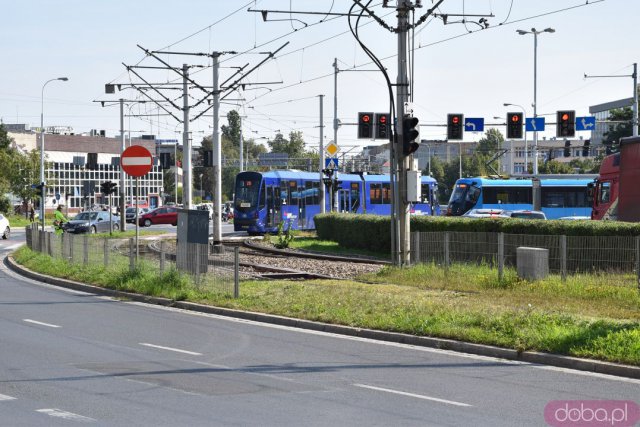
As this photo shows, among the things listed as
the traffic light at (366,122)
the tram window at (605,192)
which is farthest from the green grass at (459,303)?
the tram window at (605,192)

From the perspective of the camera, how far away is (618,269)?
20.3 metres

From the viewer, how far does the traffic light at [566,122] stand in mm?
46375

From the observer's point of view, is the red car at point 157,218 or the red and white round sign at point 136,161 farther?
the red car at point 157,218

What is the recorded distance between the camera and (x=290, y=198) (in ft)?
182

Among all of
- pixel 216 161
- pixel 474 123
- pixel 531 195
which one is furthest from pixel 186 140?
pixel 531 195

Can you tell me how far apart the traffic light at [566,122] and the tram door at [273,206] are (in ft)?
51.0

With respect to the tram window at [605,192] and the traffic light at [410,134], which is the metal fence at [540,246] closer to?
the traffic light at [410,134]

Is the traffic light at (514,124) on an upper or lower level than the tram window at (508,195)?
upper

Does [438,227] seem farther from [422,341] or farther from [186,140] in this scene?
[422,341]

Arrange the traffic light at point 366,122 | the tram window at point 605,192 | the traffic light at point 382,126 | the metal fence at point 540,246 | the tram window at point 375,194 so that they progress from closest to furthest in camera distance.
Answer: the metal fence at point 540,246
the traffic light at point 382,126
the traffic light at point 366,122
the tram window at point 605,192
the tram window at point 375,194

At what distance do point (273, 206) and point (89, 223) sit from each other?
1046 cm

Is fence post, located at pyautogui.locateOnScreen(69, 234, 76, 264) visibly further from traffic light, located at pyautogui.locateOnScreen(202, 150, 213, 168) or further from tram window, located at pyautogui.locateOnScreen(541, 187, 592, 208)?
tram window, located at pyautogui.locateOnScreen(541, 187, 592, 208)

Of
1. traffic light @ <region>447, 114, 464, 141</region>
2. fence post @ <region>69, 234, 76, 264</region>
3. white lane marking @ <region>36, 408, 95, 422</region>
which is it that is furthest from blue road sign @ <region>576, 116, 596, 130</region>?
white lane marking @ <region>36, 408, 95, 422</region>

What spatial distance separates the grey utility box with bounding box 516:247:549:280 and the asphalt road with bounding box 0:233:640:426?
21.9 ft
